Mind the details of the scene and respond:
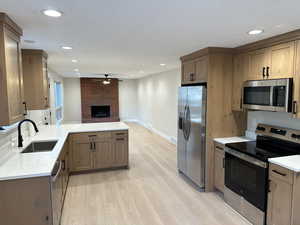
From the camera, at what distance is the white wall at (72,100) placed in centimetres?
961

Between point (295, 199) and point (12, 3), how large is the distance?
313 centimetres

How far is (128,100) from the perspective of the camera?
10.9 metres

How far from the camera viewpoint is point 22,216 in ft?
6.35

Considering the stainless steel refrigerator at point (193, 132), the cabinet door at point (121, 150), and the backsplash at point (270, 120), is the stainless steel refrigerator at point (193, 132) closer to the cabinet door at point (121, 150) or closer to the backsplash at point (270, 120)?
the backsplash at point (270, 120)

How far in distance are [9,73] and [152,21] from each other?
4.87ft

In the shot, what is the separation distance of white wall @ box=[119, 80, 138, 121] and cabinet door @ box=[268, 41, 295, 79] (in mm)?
8629

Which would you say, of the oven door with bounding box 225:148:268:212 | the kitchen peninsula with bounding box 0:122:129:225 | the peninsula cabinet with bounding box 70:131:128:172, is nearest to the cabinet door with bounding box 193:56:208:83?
the oven door with bounding box 225:148:268:212

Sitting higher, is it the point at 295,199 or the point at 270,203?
the point at 295,199

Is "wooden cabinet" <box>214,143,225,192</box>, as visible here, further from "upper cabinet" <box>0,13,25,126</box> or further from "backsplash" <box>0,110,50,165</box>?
"backsplash" <box>0,110,50,165</box>

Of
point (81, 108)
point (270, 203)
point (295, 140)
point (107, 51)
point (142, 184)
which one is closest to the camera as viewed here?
point (270, 203)

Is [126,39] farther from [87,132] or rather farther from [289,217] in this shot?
[289,217]

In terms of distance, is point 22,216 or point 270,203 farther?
point 270,203

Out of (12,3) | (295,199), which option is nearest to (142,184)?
(295,199)

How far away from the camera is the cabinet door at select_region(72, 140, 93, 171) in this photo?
13.2 feet
